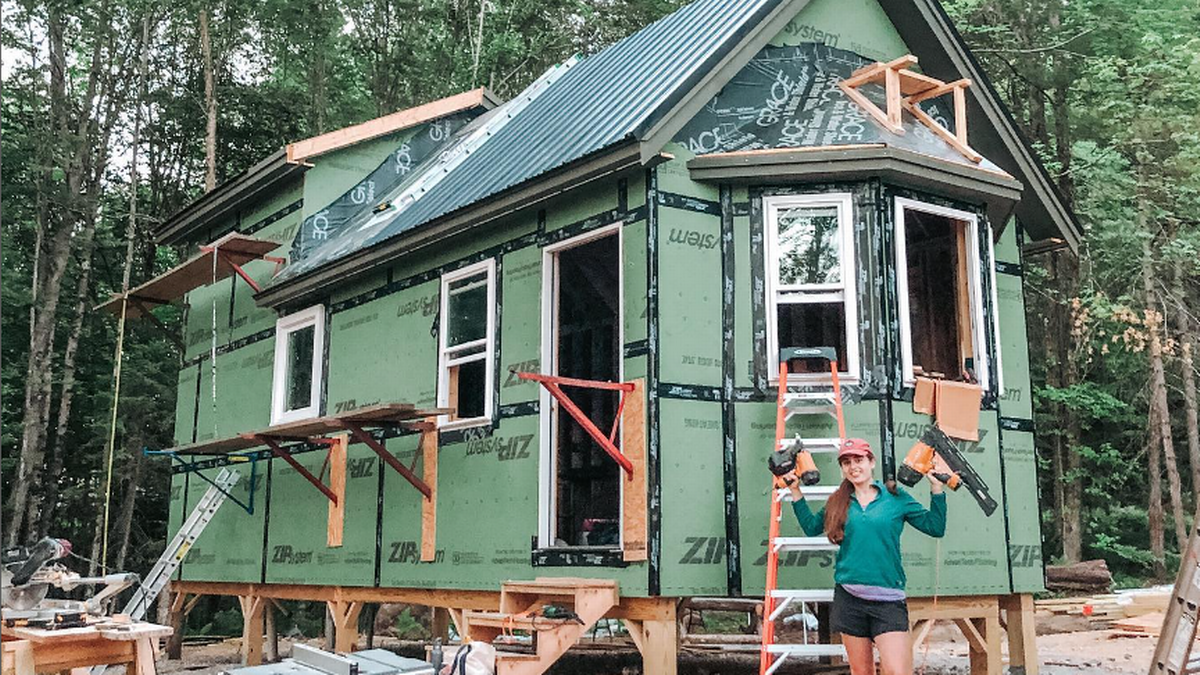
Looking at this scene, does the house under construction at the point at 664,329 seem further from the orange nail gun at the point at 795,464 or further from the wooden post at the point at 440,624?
the wooden post at the point at 440,624

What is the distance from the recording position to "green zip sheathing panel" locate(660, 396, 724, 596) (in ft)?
25.8

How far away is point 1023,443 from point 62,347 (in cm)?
2304

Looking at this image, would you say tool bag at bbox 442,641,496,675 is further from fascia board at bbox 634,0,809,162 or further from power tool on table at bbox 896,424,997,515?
fascia board at bbox 634,0,809,162

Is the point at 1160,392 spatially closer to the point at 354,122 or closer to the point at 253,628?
the point at 253,628

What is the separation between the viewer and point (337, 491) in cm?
1191

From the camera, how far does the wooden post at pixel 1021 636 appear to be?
9.23 meters

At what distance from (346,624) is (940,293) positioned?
7355 mm

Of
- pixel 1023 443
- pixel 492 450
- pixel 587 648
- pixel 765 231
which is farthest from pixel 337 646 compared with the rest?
pixel 1023 443

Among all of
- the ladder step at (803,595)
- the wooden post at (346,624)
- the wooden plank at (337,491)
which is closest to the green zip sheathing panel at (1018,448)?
the ladder step at (803,595)

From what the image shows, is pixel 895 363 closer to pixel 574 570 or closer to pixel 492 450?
pixel 574 570

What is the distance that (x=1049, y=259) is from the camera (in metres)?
24.2

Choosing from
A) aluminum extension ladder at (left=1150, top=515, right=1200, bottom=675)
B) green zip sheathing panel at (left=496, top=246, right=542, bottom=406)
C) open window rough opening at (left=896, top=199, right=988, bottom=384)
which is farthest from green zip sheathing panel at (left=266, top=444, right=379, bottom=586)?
aluminum extension ladder at (left=1150, top=515, right=1200, bottom=675)

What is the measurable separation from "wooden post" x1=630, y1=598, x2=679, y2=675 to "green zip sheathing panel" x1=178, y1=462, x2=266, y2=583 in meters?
6.62

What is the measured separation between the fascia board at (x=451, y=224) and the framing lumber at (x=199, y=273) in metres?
0.52
